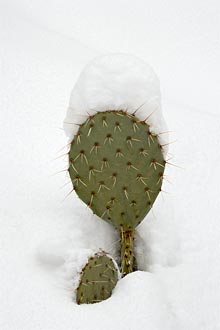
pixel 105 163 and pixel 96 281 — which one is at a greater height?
pixel 105 163

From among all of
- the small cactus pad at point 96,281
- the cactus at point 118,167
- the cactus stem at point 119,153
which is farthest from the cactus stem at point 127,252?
the cactus stem at point 119,153

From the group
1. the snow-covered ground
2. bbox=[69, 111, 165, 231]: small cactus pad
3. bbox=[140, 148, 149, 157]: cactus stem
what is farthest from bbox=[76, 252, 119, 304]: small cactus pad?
bbox=[140, 148, 149, 157]: cactus stem

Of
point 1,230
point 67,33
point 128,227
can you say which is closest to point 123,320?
point 128,227

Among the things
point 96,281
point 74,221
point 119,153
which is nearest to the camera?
point 96,281

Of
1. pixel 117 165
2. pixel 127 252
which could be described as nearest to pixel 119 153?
pixel 117 165

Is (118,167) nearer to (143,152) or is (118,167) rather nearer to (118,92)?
(143,152)

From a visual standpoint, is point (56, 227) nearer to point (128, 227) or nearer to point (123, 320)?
point (128, 227)

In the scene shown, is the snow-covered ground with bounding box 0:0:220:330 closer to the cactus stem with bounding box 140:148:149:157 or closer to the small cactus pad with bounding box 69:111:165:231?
the small cactus pad with bounding box 69:111:165:231
